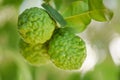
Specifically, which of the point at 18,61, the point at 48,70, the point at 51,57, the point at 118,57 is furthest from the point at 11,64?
the point at 118,57

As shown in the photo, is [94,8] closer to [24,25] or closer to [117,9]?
[24,25]

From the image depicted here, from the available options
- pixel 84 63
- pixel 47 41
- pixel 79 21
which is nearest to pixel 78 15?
pixel 79 21

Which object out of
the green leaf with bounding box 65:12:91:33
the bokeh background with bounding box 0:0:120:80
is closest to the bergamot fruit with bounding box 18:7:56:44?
the green leaf with bounding box 65:12:91:33

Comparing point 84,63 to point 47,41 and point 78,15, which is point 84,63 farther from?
point 47,41

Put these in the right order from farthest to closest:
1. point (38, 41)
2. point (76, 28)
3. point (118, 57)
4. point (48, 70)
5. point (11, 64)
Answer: point (118, 57) → point (48, 70) → point (11, 64) → point (76, 28) → point (38, 41)

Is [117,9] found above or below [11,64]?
below

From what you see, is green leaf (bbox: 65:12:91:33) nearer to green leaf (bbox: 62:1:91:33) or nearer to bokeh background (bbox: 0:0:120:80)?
green leaf (bbox: 62:1:91:33)

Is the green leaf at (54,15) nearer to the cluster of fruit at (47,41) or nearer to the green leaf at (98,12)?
the cluster of fruit at (47,41)
